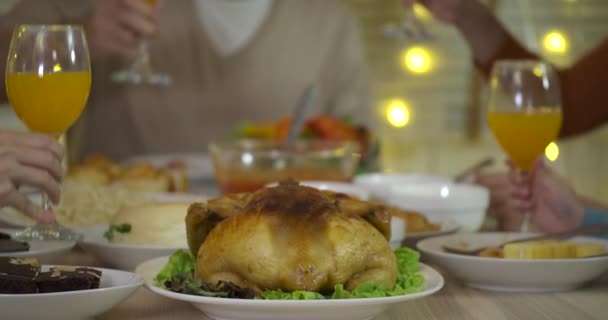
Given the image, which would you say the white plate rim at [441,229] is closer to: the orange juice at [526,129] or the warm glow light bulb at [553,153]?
the orange juice at [526,129]

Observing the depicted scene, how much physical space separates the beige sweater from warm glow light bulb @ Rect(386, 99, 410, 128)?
1.23m

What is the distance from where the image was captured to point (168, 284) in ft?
3.25

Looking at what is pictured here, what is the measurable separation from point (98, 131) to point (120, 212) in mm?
2589

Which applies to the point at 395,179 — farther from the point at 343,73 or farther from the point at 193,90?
the point at 343,73

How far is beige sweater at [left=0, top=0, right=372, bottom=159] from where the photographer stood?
378 centimetres

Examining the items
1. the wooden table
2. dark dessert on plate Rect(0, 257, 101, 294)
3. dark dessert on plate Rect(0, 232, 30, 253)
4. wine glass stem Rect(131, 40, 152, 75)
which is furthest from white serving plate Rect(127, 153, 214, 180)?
dark dessert on plate Rect(0, 257, 101, 294)

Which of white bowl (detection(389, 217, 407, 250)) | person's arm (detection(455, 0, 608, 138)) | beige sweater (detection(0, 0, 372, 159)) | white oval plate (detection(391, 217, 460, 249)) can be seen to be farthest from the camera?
beige sweater (detection(0, 0, 372, 159))

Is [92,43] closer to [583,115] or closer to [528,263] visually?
[583,115]

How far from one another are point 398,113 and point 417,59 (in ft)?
1.04

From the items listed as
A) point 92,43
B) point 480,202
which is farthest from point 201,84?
point 480,202

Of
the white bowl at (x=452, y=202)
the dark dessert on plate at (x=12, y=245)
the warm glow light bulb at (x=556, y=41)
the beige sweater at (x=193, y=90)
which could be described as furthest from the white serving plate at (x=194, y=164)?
the warm glow light bulb at (x=556, y=41)

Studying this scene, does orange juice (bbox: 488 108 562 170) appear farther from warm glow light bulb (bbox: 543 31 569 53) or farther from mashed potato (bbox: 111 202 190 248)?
warm glow light bulb (bbox: 543 31 569 53)

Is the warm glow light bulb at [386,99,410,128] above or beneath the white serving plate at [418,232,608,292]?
above

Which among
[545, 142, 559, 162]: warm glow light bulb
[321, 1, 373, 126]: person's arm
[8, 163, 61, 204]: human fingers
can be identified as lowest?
[8, 163, 61, 204]: human fingers
